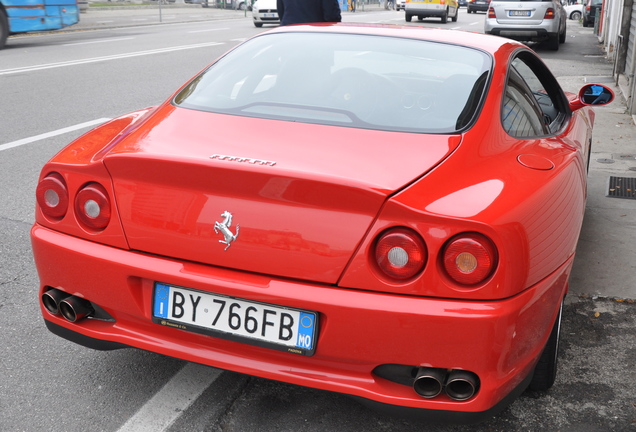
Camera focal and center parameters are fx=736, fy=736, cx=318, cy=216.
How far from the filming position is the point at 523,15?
18.5 m

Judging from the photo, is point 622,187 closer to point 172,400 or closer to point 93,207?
point 172,400

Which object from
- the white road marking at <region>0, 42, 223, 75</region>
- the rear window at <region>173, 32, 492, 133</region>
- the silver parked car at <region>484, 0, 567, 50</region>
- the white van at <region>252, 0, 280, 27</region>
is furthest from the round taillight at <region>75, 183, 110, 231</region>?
the white van at <region>252, 0, 280, 27</region>

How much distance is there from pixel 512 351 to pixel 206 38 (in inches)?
746

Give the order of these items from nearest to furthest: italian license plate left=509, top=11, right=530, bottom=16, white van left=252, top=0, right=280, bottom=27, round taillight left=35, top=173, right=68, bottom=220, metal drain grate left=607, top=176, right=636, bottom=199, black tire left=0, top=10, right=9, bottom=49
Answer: round taillight left=35, top=173, right=68, bottom=220, metal drain grate left=607, top=176, right=636, bottom=199, black tire left=0, top=10, right=9, bottom=49, italian license plate left=509, top=11, right=530, bottom=16, white van left=252, top=0, right=280, bottom=27

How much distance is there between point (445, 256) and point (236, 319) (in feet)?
2.17

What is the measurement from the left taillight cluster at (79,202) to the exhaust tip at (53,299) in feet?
0.83

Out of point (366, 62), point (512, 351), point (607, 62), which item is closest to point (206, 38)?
point (607, 62)

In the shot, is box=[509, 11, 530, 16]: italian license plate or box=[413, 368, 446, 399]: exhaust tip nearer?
box=[413, 368, 446, 399]: exhaust tip

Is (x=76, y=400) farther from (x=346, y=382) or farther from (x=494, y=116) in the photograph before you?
(x=494, y=116)

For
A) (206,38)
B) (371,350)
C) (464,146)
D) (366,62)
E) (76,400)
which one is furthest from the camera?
(206,38)

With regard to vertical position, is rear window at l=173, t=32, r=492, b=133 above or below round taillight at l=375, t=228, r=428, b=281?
above

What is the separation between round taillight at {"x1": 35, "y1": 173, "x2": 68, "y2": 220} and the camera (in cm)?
253

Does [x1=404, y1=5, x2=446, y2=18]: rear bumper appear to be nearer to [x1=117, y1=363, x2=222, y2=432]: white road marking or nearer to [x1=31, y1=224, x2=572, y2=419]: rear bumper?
[x1=117, y1=363, x2=222, y2=432]: white road marking

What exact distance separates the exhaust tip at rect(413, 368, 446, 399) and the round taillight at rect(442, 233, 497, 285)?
0.92 feet
